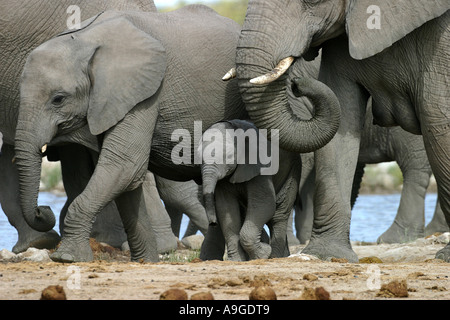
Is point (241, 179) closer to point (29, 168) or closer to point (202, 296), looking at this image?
point (29, 168)

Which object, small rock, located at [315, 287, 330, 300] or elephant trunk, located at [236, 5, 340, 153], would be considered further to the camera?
elephant trunk, located at [236, 5, 340, 153]

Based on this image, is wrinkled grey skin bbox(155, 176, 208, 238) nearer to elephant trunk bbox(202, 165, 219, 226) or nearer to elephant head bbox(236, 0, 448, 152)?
elephant trunk bbox(202, 165, 219, 226)

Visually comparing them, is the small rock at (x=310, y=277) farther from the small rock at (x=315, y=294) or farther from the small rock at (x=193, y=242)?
the small rock at (x=193, y=242)

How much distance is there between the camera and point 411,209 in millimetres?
12414

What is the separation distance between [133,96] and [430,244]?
11.6 ft

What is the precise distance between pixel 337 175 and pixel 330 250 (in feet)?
1.71

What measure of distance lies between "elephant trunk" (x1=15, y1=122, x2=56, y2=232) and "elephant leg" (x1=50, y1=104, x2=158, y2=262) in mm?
240

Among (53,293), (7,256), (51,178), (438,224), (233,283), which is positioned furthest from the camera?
(51,178)

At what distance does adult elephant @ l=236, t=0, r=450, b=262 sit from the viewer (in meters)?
7.94

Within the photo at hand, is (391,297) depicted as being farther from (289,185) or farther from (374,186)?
(374,186)

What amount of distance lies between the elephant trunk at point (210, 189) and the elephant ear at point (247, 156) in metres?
0.27

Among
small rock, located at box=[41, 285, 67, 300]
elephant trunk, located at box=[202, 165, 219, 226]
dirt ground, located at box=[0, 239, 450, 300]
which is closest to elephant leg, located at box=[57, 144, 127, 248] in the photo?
elephant trunk, located at box=[202, 165, 219, 226]

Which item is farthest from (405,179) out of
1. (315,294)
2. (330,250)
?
(315,294)
